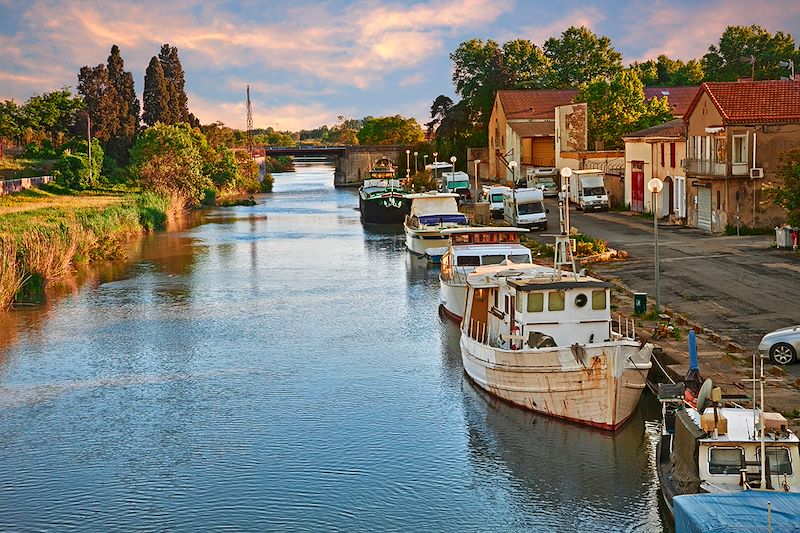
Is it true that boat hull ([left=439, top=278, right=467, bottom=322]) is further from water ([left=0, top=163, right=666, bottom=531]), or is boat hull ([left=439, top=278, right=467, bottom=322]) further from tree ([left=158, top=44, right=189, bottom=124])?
tree ([left=158, top=44, right=189, bottom=124])

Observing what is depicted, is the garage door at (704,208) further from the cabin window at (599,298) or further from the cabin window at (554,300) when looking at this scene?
the cabin window at (554,300)

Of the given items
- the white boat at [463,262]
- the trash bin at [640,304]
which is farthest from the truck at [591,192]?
the trash bin at [640,304]

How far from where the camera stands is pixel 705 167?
190 feet

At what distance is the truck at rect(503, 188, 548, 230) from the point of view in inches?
2616

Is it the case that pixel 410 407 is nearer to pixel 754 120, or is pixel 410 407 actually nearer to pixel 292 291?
pixel 292 291

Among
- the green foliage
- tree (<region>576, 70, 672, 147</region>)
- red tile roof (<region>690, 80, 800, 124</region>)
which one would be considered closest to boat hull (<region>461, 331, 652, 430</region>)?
the green foliage

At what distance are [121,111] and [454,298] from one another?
9261 cm

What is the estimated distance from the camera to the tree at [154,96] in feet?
429

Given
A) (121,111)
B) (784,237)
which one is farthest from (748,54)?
(784,237)

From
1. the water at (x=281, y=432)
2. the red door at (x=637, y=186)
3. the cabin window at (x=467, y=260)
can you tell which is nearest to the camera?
the water at (x=281, y=432)

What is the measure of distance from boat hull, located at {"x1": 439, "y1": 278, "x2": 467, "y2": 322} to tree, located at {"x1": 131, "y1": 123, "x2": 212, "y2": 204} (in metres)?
66.7

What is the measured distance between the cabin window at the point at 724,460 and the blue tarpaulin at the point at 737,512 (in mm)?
1097

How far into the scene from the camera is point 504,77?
429 ft

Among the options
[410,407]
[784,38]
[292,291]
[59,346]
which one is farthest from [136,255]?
[784,38]
